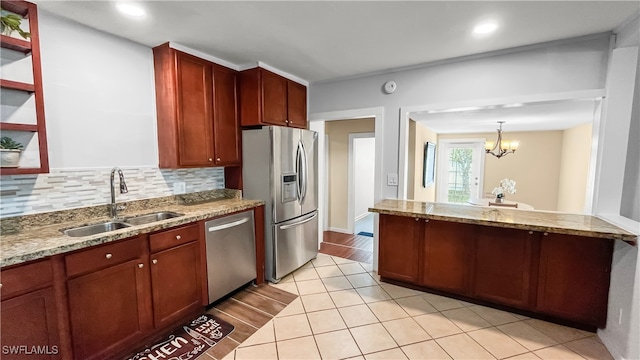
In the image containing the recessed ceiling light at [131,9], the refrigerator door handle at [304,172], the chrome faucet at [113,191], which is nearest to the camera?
the recessed ceiling light at [131,9]

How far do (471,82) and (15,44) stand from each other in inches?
140

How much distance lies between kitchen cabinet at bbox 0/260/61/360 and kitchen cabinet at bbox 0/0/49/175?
67 cm

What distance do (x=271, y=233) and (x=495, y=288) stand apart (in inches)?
85.6

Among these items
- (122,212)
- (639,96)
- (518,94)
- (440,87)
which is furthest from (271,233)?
(639,96)

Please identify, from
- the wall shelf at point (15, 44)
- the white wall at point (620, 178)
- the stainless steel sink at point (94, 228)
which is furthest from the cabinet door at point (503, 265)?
the wall shelf at point (15, 44)

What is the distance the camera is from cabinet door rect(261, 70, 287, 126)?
2.93 meters

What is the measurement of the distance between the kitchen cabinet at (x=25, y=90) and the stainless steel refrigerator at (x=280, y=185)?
1.57 meters

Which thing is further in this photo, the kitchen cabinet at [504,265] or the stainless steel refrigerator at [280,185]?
the stainless steel refrigerator at [280,185]

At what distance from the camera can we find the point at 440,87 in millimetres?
2838

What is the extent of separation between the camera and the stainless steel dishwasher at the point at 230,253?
235 cm

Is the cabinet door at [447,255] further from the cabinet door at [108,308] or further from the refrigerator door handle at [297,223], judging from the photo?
the cabinet door at [108,308]

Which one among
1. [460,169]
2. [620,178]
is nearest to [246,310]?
[620,178]

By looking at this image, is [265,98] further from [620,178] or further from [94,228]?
[620,178]

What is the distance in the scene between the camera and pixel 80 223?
1947mm
